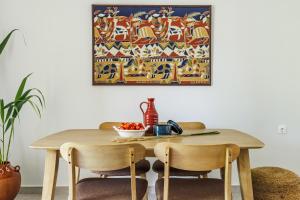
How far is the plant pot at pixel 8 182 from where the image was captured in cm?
257

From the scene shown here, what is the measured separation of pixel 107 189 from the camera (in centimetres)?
191

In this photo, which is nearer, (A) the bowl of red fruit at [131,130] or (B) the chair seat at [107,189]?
(B) the chair seat at [107,189]

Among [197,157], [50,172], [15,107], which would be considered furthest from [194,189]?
[15,107]

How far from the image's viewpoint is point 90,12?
10.2 feet

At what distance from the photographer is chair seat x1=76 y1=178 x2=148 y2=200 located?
1828mm

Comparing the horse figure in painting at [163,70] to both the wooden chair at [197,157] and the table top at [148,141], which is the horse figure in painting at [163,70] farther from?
the wooden chair at [197,157]

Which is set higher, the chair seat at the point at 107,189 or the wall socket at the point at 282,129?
the wall socket at the point at 282,129

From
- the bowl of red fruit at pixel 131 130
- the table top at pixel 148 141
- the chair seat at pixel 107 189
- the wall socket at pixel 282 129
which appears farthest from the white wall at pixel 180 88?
the chair seat at pixel 107 189

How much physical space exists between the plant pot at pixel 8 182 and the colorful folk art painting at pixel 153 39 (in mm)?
1210

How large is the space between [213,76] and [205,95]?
0.21m

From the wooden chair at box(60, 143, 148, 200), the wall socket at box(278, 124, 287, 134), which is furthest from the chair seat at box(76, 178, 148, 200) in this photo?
the wall socket at box(278, 124, 287, 134)

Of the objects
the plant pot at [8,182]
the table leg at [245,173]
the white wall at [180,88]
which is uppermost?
the white wall at [180,88]

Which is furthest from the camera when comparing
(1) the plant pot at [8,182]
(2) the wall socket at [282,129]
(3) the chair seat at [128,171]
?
(2) the wall socket at [282,129]

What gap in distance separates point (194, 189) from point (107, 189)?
1.80 ft
